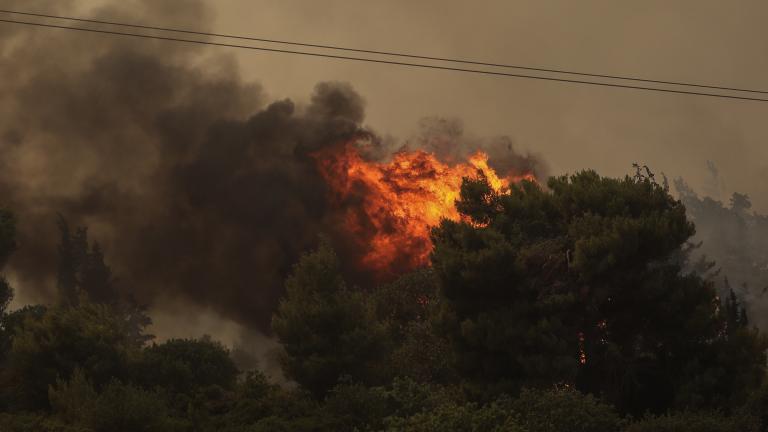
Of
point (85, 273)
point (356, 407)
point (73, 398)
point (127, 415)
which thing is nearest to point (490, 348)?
point (356, 407)

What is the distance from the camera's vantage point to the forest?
35094mm

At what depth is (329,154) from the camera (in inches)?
3494

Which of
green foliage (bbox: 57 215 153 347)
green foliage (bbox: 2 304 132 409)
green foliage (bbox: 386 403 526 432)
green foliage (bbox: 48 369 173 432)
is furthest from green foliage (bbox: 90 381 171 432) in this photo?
green foliage (bbox: 57 215 153 347)

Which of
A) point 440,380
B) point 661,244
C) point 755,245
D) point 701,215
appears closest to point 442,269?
point 440,380

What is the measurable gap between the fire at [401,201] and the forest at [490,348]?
121 feet

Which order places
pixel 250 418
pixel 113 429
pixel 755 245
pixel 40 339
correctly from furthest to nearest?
pixel 755 245
pixel 40 339
pixel 250 418
pixel 113 429

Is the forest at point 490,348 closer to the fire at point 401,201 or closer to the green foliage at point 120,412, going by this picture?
the green foliage at point 120,412

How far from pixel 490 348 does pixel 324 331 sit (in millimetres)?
7118

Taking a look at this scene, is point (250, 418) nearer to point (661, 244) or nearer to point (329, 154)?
point (661, 244)

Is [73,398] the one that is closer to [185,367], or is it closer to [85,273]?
[185,367]

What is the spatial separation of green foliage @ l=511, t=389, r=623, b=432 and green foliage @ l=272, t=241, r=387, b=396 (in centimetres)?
820

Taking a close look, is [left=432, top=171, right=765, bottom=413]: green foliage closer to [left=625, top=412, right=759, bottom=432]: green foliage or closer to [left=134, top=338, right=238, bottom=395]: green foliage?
[left=625, top=412, right=759, bottom=432]: green foliage

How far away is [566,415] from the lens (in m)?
30.7

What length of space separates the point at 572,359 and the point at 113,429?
17.7 metres
